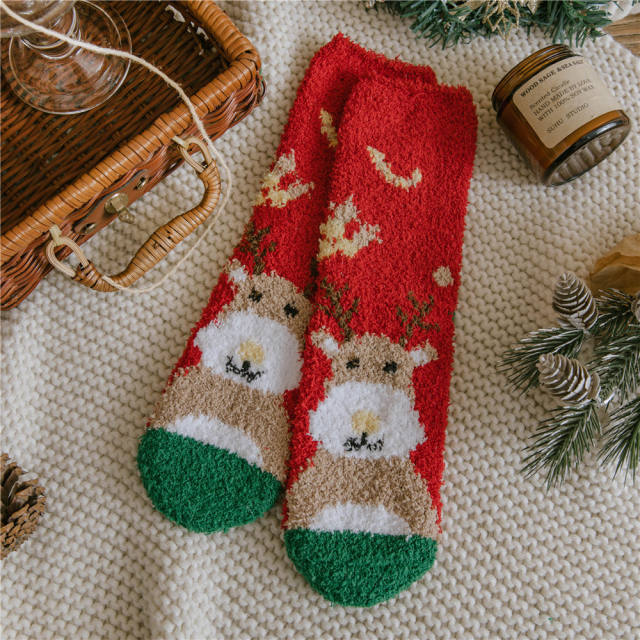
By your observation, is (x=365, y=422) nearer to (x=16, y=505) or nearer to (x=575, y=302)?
(x=575, y=302)

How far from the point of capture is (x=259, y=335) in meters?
0.72

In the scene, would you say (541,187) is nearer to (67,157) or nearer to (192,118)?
(192,118)

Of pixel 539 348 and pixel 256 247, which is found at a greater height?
pixel 256 247

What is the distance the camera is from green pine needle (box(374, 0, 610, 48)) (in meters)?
0.75

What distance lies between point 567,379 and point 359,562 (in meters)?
0.28

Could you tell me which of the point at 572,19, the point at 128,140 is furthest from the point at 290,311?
the point at 572,19

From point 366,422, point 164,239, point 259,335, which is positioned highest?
point 164,239

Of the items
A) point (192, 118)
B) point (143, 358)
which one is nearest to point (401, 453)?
point (143, 358)

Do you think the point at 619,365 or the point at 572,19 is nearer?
the point at 619,365

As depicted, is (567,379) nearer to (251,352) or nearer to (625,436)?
(625,436)

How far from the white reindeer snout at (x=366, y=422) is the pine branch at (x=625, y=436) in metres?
0.20

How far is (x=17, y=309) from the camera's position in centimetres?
74

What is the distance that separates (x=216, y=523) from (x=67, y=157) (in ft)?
1.45

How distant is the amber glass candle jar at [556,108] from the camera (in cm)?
68
